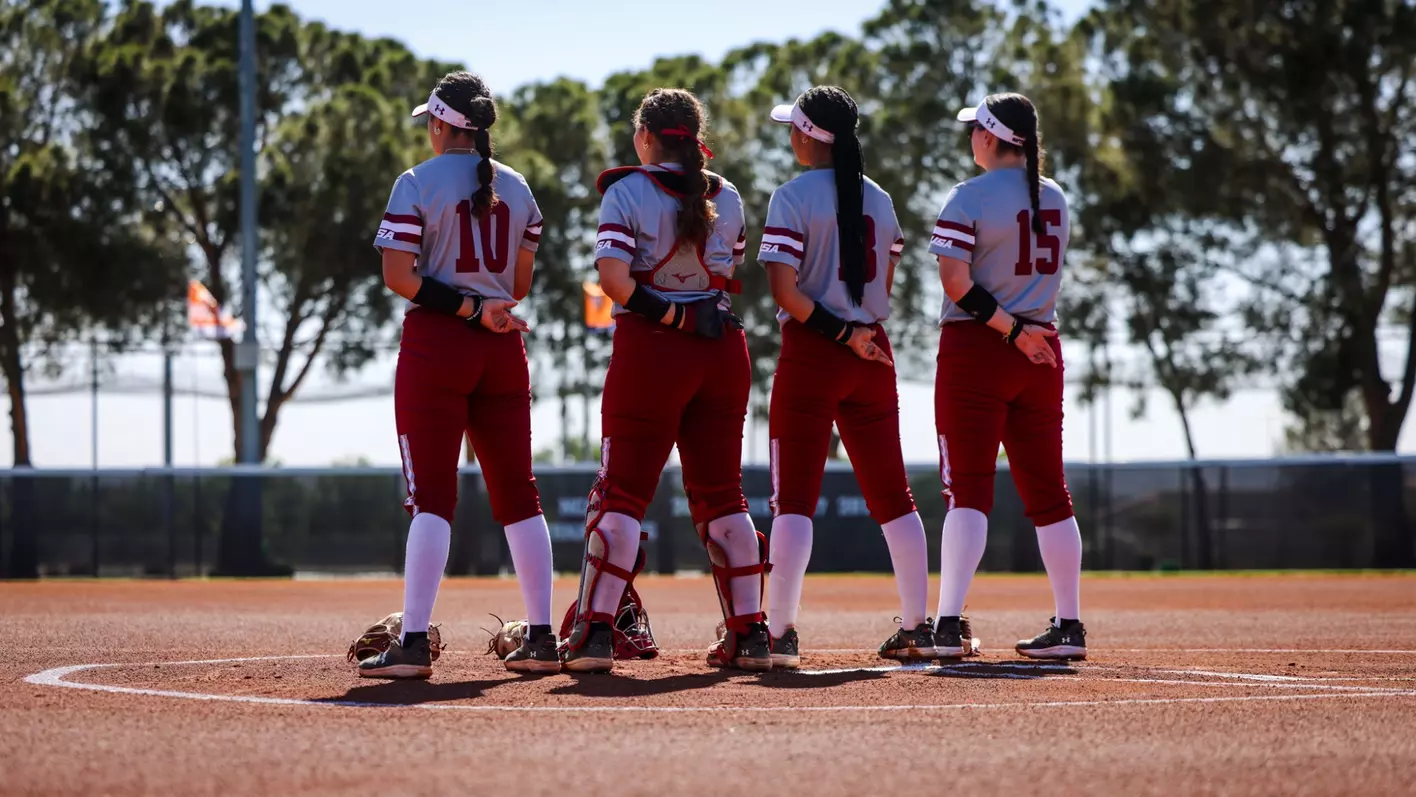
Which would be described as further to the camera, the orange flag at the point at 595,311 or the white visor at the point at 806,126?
the orange flag at the point at 595,311

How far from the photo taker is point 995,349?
6992 mm

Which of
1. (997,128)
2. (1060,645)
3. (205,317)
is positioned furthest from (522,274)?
(205,317)

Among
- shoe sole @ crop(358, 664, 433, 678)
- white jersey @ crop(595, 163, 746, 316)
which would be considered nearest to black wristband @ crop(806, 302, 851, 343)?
white jersey @ crop(595, 163, 746, 316)

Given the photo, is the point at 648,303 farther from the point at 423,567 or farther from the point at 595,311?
the point at 595,311

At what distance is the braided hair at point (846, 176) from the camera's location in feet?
22.3

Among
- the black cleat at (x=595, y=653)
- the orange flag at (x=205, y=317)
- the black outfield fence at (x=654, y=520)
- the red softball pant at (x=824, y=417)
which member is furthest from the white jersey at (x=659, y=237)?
the orange flag at (x=205, y=317)

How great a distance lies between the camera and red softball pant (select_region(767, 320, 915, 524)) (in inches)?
267

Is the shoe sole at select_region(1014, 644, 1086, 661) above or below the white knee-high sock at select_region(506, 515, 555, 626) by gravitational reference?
below

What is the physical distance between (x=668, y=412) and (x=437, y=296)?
89cm

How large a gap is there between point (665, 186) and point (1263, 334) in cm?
2254

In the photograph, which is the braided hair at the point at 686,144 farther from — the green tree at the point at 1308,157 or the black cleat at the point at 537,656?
the green tree at the point at 1308,157

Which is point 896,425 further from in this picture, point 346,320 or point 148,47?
point 148,47

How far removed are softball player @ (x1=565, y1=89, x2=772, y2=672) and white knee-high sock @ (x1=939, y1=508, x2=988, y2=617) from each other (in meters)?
0.83

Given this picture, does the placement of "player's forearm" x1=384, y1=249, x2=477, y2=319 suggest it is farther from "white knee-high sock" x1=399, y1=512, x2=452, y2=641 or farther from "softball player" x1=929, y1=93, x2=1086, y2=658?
"softball player" x1=929, y1=93, x2=1086, y2=658
